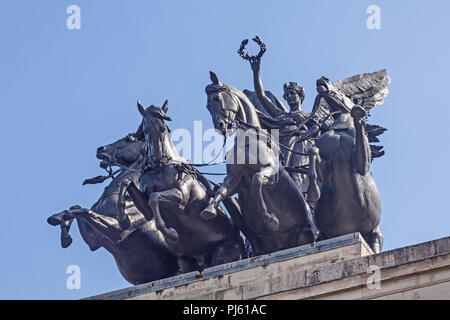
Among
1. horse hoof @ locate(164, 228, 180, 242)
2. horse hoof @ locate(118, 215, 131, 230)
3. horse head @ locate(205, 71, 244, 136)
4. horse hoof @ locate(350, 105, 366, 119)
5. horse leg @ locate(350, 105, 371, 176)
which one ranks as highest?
horse head @ locate(205, 71, 244, 136)

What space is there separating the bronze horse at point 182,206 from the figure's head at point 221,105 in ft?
2.31

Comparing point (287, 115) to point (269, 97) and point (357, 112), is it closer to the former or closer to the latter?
point (269, 97)

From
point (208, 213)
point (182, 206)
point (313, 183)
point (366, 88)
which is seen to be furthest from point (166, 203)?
point (366, 88)

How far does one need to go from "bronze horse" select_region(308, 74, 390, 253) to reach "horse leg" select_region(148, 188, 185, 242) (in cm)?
180

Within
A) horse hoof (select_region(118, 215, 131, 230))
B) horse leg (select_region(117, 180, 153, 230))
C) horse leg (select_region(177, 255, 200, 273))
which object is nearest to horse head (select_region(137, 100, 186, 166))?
horse leg (select_region(117, 180, 153, 230))

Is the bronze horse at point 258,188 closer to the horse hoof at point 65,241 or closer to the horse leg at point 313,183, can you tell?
the horse leg at point 313,183

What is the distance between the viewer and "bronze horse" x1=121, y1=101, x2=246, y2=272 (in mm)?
21828

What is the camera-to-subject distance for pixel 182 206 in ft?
71.6

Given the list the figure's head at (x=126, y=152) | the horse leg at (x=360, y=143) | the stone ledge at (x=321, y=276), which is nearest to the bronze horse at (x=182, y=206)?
the stone ledge at (x=321, y=276)

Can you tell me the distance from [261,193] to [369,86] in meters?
5.43

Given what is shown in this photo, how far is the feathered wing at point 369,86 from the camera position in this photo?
26.0 metres

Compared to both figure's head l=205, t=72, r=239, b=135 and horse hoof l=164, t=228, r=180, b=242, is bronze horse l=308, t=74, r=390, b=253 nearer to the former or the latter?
figure's head l=205, t=72, r=239, b=135
